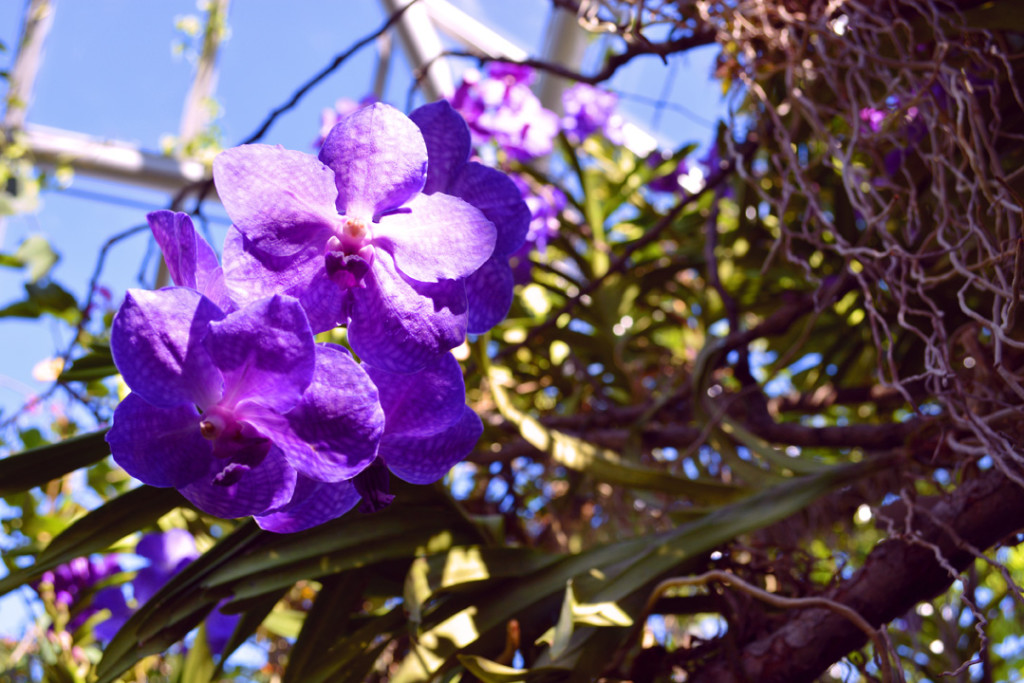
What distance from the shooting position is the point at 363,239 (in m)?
0.31

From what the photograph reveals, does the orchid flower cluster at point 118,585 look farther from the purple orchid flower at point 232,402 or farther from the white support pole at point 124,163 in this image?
the white support pole at point 124,163

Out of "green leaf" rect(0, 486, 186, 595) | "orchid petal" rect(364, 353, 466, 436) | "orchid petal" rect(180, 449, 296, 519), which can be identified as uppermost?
"orchid petal" rect(364, 353, 466, 436)

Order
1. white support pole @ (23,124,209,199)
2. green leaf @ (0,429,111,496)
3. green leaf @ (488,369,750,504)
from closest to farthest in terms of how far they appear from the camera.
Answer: green leaf @ (0,429,111,496), green leaf @ (488,369,750,504), white support pole @ (23,124,209,199)

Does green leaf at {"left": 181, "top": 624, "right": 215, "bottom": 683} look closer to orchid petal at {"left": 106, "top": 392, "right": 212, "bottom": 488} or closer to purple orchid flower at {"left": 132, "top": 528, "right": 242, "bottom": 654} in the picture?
purple orchid flower at {"left": 132, "top": 528, "right": 242, "bottom": 654}

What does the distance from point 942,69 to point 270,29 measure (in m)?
3.46

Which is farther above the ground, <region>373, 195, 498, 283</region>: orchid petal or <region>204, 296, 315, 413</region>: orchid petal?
<region>373, 195, 498, 283</region>: orchid petal

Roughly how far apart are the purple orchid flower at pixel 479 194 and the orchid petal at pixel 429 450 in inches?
2.0

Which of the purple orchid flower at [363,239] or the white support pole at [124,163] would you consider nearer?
the purple orchid flower at [363,239]

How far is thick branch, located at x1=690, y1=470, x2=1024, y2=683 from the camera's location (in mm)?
477

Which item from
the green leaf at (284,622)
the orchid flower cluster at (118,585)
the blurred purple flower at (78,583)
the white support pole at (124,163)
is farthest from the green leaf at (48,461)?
the white support pole at (124,163)

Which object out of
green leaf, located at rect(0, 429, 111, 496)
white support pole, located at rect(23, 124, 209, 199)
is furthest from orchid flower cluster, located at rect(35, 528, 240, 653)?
white support pole, located at rect(23, 124, 209, 199)

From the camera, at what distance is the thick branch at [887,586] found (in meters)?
0.48

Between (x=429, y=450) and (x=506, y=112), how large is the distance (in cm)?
110

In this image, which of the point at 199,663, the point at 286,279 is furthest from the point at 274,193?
the point at 199,663
